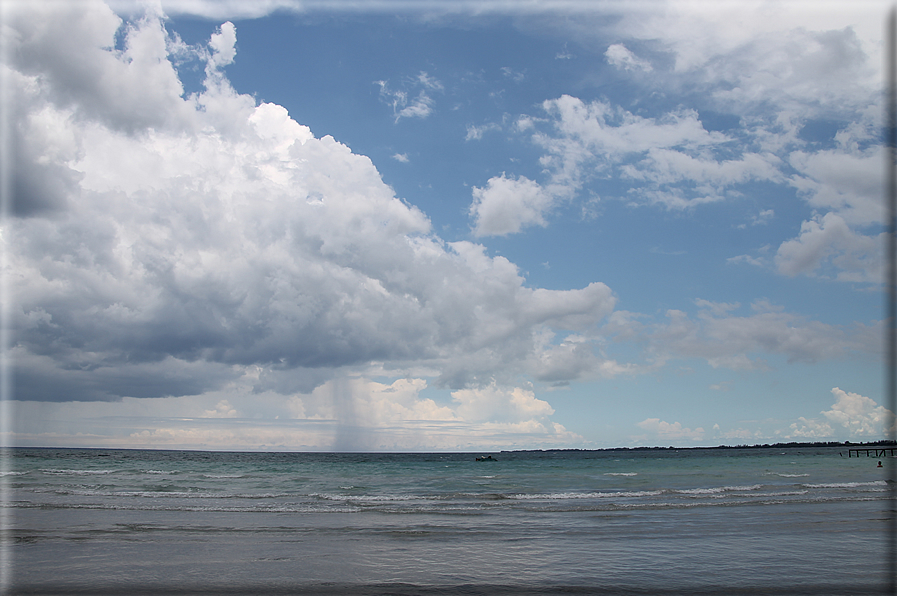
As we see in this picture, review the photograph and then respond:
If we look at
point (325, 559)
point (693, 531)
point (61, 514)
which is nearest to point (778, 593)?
point (693, 531)

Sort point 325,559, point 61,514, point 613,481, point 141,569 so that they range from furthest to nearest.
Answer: point 613,481 → point 61,514 → point 325,559 → point 141,569

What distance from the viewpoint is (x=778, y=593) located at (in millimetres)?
9852

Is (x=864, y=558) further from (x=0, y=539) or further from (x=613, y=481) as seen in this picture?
(x=613, y=481)

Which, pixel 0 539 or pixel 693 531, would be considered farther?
pixel 693 531

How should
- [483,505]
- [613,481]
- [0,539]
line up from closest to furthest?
[0,539] < [483,505] < [613,481]

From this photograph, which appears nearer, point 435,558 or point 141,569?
point 141,569

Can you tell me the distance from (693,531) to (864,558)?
4769 mm

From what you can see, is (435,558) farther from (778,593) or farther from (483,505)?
(483,505)

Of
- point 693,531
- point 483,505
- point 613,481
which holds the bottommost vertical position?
point 613,481

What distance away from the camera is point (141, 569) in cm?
1199

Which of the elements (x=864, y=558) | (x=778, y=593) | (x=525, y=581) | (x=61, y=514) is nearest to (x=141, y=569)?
(x=525, y=581)

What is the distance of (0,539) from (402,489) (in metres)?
21.4

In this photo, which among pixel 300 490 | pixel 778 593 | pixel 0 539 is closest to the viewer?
pixel 778 593

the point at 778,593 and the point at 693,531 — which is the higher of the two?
the point at 778,593
